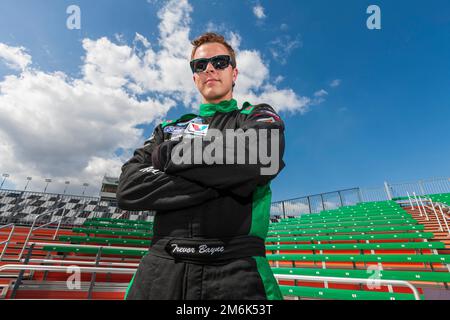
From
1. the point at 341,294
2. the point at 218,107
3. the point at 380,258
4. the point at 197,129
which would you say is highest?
the point at 218,107

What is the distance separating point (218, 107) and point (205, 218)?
637 millimetres

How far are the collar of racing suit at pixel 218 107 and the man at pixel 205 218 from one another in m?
0.17

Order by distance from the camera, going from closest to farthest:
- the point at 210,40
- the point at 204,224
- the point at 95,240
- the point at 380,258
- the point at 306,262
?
the point at 204,224, the point at 210,40, the point at 380,258, the point at 306,262, the point at 95,240

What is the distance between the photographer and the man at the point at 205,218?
0.67 m

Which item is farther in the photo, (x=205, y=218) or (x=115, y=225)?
(x=115, y=225)

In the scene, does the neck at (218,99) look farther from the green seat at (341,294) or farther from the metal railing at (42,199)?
the metal railing at (42,199)

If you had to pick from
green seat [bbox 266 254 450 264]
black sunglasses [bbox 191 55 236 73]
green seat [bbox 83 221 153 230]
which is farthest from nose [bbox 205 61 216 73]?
green seat [bbox 83 221 153 230]

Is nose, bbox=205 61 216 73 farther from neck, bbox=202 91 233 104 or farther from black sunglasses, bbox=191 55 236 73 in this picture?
neck, bbox=202 91 233 104

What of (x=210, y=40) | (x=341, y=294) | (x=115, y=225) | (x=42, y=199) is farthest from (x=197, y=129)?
(x=42, y=199)

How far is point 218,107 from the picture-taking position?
1.13 m

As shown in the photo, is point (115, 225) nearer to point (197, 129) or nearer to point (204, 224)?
point (197, 129)

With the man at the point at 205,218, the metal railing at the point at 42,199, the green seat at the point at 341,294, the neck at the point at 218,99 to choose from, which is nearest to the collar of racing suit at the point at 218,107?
the neck at the point at 218,99
